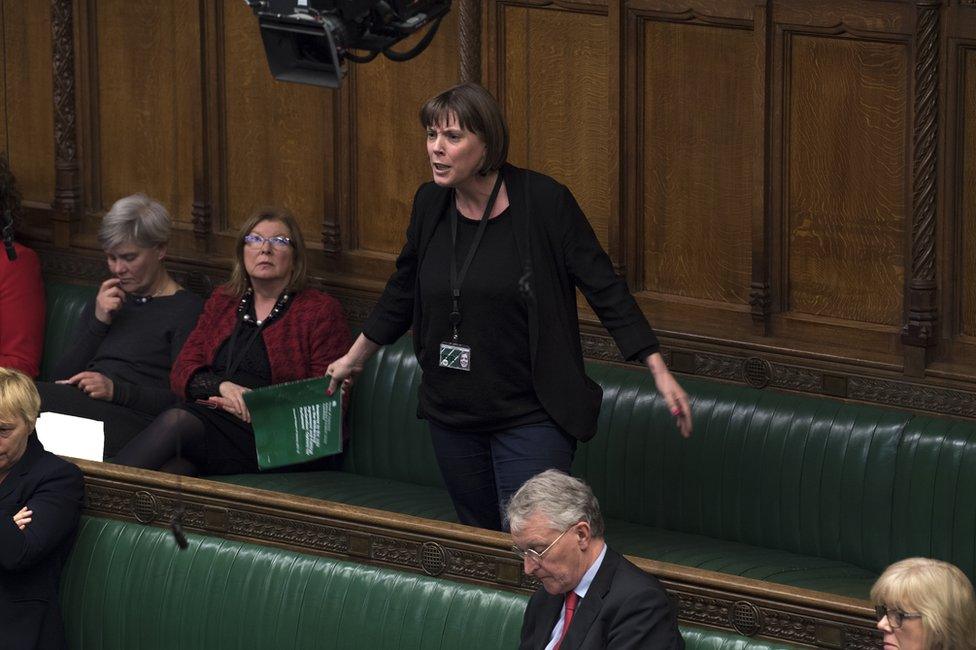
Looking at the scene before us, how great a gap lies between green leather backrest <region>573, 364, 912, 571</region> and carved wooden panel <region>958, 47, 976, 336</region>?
0.35m

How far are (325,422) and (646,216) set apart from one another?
1184 millimetres

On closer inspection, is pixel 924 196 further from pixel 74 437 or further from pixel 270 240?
pixel 74 437

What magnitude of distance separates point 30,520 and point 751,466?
197 centimetres

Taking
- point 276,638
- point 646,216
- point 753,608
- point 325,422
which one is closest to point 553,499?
point 753,608

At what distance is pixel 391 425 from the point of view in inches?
255

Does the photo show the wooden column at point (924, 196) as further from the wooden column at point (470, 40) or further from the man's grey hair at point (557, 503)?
the man's grey hair at point (557, 503)

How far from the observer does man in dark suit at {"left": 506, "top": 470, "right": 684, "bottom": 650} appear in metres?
4.24

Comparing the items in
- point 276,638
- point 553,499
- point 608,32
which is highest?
point 608,32

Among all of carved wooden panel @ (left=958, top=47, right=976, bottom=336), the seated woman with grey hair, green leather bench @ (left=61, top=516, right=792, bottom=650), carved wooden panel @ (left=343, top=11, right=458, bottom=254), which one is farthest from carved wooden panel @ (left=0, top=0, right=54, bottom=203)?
carved wooden panel @ (left=958, top=47, right=976, bottom=336)

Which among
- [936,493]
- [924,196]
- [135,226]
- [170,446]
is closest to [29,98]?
[135,226]

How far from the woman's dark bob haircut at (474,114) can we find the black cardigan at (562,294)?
84 millimetres

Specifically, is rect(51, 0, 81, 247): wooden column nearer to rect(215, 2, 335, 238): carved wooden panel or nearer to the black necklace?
rect(215, 2, 335, 238): carved wooden panel

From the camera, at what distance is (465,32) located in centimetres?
644

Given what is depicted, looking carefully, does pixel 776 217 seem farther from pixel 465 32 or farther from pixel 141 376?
pixel 141 376
